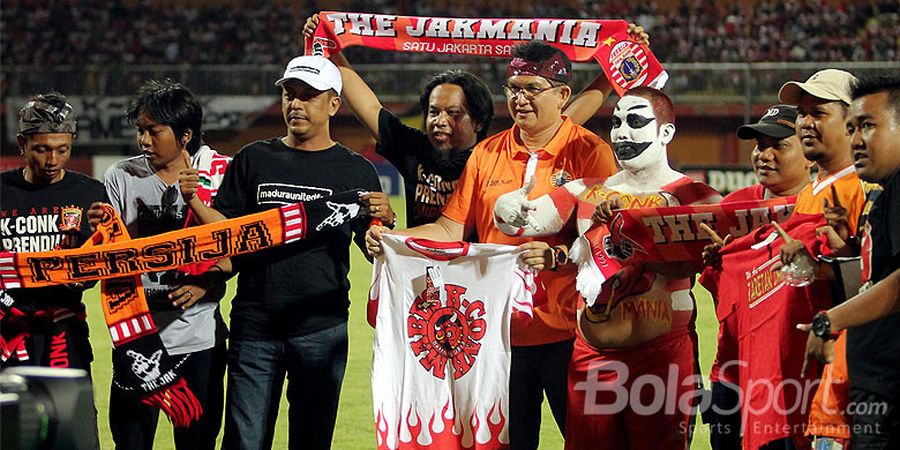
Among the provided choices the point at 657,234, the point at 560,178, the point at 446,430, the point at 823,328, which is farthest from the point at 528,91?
the point at 823,328

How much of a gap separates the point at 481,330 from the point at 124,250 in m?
1.83

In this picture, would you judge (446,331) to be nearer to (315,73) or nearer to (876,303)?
(315,73)

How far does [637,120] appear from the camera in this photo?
5.30 m

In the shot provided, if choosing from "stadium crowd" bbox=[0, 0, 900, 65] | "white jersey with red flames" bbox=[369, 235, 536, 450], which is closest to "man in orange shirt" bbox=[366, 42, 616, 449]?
"white jersey with red flames" bbox=[369, 235, 536, 450]

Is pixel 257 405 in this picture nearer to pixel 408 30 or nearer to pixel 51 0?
pixel 408 30

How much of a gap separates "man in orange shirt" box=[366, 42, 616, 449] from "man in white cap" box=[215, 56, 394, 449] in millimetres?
362

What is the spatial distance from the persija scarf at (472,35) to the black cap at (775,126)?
913mm

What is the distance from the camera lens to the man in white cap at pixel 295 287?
18.5 ft

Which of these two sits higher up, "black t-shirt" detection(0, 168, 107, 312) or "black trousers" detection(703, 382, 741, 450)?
"black t-shirt" detection(0, 168, 107, 312)

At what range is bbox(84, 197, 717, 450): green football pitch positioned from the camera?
296 inches

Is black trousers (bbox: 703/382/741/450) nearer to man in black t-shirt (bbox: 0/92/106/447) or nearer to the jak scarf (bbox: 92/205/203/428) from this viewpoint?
the jak scarf (bbox: 92/205/203/428)

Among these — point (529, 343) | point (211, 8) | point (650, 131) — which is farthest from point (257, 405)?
point (211, 8)

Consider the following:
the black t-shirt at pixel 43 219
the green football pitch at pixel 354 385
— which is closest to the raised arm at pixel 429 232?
the black t-shirt at pixel 43 219

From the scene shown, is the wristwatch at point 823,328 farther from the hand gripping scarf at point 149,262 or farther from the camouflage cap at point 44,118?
the camouflage cap at point 44,118
